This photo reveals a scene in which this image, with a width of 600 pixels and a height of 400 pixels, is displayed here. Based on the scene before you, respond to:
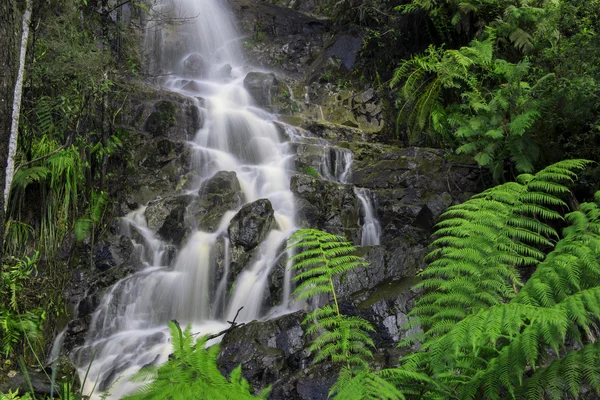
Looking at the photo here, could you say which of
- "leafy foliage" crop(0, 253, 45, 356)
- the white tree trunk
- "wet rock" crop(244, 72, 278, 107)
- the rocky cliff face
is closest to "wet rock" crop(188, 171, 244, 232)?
the rocky cliff face

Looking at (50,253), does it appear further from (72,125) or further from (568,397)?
(568,397)

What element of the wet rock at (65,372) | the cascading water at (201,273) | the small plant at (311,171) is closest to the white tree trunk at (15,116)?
the wet rock at (65,372)

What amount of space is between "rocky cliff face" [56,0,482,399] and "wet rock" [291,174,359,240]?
0.07 feet

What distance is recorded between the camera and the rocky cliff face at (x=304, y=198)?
18.9 feet

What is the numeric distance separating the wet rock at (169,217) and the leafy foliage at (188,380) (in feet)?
21.8

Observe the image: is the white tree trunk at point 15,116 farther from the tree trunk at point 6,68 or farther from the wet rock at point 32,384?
the wet rock at point 32,384

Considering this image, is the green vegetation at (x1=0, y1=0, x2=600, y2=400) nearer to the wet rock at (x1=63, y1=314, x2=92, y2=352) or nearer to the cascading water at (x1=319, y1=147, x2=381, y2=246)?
the wet rock at (x1=63, y1=314, x2=92, y2=352)

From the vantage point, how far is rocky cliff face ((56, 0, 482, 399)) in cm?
577

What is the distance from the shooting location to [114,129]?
1018 centimetres

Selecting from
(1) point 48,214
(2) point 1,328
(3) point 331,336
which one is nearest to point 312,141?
(1) point 48,214

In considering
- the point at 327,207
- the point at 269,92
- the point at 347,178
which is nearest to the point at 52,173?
the point at 327,207

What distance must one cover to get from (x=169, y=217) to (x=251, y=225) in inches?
72.6

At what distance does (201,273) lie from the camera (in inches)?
306

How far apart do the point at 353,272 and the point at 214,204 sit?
3718 mm
